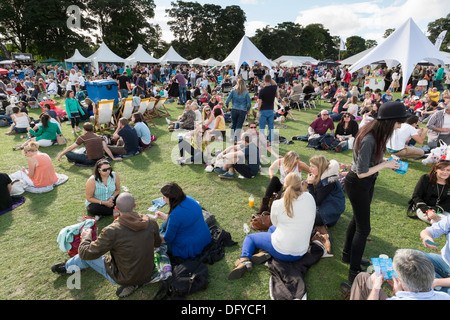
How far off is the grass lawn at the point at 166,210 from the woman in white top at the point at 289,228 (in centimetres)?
17

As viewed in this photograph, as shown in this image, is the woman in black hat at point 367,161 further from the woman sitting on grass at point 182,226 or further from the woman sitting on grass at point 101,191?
the woman sitting on grass at point 101,191

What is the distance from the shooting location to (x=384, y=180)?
6.18 m

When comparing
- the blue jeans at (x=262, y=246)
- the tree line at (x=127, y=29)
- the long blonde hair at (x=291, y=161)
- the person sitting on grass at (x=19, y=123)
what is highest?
the tree line at (x=127, y=29)

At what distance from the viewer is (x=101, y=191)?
462 centimetres

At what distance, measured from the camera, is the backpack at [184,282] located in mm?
3051

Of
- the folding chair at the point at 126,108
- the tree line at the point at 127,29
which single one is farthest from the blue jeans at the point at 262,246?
the tree line at the point at 127,29

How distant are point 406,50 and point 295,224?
9.94 m

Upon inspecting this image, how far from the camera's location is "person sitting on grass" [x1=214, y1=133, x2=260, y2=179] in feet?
19.6

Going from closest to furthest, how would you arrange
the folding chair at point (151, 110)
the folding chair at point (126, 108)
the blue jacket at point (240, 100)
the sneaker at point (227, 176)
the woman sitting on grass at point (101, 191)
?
1. the woman sitting on grass at point (101, 191)
2. the sneaker at point (227, 176)
3. the blue jacket at point (240, 100)
4. the folding chair at point (126, 108)
5. the folding chair at point (151, 110)

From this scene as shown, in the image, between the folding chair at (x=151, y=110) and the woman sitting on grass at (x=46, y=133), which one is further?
the folding chair at (x=151, y=110)

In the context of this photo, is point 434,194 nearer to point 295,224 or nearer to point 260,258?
point 295,224

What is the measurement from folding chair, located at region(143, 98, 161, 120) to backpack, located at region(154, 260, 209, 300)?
919cm

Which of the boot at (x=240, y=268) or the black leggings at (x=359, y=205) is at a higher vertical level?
Answer: the black leggings at (x=359, y=205)
